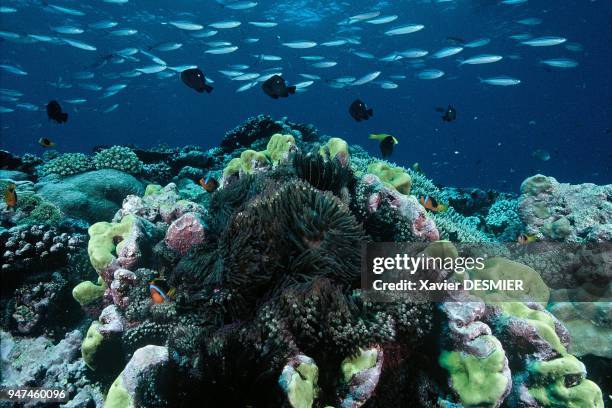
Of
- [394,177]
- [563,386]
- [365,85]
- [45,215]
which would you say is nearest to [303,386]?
[563,386]

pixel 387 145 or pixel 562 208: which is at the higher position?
pixel 387 145

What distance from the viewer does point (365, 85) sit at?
88.2 metres

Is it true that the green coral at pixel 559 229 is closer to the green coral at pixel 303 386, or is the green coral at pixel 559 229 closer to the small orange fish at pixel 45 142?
the green coral at pixel 303 386

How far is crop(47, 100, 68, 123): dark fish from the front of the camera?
8797 millimetres

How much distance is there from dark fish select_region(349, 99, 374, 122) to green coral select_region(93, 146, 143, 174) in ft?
22.5

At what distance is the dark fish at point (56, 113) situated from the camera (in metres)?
8.80

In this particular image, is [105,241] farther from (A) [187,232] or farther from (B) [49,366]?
(B) [49,366]

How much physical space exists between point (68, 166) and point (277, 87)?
6890 millimetres

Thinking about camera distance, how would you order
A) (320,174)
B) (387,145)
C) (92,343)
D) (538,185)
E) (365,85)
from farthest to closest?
(365,85) < (538,185) < (387,145) < (320,174) < (92,343)

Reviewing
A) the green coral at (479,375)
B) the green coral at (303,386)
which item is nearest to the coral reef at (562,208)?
the green coral at (479,375)

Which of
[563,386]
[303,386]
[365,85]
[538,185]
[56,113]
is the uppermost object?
[56,113]

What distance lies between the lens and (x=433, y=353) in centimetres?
390

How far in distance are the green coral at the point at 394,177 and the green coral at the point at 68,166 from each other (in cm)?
878

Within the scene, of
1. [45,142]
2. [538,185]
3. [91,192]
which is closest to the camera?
[538,185]
